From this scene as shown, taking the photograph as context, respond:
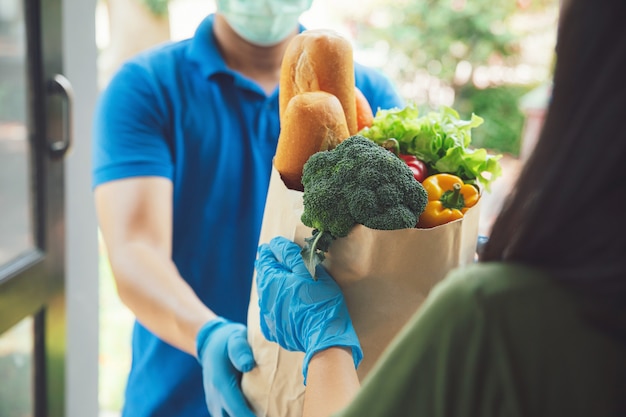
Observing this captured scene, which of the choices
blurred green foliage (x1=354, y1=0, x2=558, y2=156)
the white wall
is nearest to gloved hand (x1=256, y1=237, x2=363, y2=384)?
the white wall

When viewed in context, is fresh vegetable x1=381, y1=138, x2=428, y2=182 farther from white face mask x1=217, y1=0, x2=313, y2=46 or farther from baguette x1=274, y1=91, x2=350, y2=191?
white face mask x1=217, y1=0, x2=313, y2=46

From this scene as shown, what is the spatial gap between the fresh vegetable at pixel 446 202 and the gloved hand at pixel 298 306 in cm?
16

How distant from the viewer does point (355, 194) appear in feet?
2.72

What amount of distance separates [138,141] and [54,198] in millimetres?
829

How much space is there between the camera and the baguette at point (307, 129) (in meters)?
0.91

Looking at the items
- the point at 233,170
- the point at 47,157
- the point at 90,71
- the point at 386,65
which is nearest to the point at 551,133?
the point at 233,170

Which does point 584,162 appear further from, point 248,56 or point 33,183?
point 33,183

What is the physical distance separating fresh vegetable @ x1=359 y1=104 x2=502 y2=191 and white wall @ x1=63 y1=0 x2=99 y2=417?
1.44 m

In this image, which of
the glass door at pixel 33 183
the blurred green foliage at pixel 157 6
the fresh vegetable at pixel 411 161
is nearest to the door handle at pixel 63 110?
the glass door at pixel 33 183

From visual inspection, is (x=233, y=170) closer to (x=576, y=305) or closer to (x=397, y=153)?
(x=397, y=153)

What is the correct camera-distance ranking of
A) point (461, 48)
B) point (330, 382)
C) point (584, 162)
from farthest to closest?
1. point (461, 48)
2. point (330, 382)
3. point (584, 162)

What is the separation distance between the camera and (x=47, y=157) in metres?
1.86

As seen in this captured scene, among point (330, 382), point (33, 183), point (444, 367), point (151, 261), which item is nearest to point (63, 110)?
point (33, 183)

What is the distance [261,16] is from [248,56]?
0.32 ft
